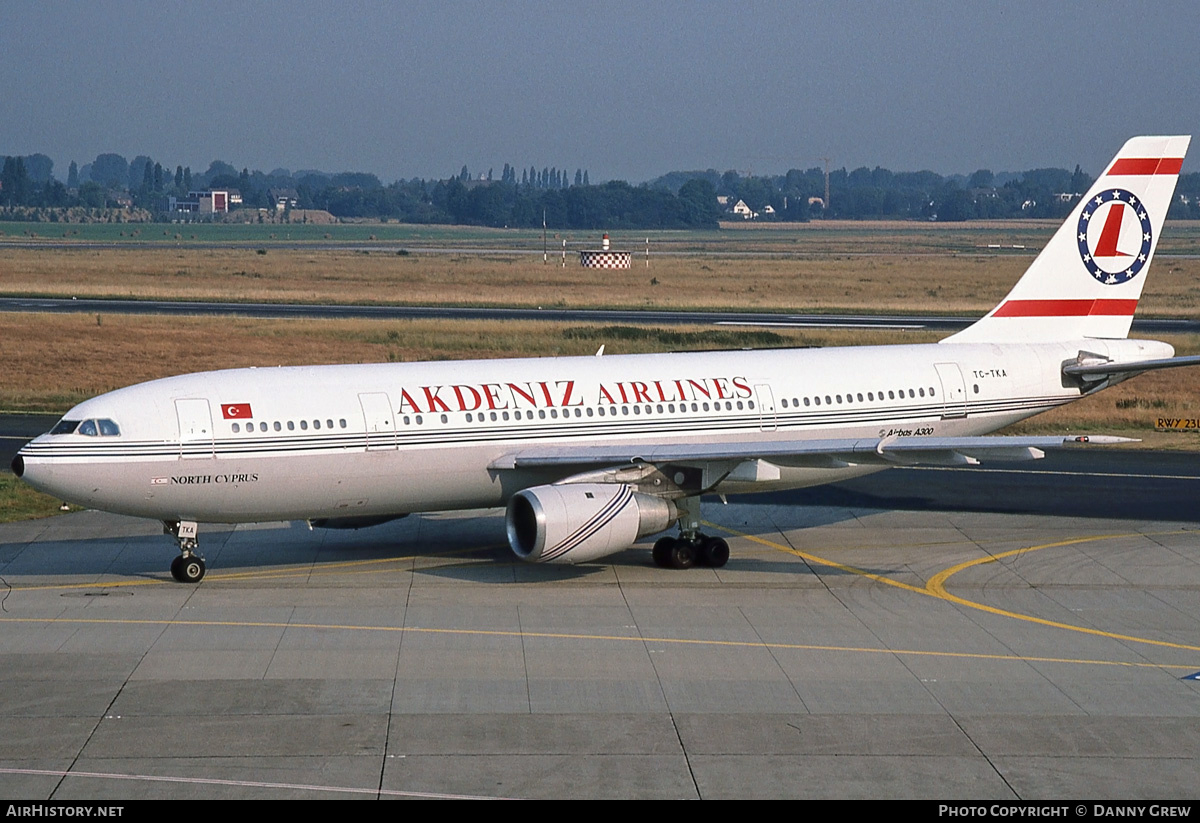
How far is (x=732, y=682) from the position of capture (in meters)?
21.9

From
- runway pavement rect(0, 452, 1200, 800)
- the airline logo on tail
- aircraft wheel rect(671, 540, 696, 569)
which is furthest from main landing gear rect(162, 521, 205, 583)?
the airline logo on tail

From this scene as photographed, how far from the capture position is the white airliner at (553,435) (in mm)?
27047

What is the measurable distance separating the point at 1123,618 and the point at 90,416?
19.7 m

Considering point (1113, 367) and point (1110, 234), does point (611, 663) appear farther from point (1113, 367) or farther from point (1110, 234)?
point (1110, 234)

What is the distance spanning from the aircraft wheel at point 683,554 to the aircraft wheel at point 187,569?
9.69m

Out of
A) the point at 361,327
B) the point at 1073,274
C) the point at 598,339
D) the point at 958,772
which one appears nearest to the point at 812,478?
the point at 1073,274

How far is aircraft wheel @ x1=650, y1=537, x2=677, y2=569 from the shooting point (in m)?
30.1

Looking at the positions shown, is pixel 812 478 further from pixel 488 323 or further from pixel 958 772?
pixel 488 323

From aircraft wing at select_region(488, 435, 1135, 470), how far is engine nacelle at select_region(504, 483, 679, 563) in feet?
2.38

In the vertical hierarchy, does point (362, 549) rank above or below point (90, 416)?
below

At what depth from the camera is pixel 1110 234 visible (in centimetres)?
3622

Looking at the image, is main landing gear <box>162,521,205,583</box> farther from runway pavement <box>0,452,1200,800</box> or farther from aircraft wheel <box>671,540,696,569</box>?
aircraft wheel <box>671,540,696,569</box>

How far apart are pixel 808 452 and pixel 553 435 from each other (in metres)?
5.49

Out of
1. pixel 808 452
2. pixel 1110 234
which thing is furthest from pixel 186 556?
pixel 1110 234
